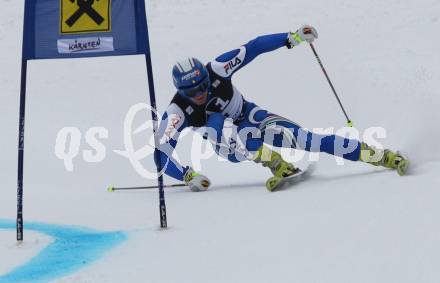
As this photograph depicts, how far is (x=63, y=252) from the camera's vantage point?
5.86 metres

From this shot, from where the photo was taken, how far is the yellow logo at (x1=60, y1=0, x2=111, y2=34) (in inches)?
240

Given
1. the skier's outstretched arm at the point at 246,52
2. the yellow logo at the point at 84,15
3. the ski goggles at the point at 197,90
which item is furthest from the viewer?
the skier's outstretched arm at the point at 246,52

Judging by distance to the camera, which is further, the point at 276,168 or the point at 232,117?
the point at 232,117

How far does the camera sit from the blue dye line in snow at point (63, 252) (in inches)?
203

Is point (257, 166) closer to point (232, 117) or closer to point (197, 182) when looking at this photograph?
point (197, 182)

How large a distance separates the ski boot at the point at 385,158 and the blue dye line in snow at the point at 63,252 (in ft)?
8.78

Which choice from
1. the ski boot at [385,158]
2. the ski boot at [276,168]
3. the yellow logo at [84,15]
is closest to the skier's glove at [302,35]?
the ski boot at [276,168]

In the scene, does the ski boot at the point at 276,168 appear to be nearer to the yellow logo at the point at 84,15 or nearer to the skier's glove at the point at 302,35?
the skier's glove at the point at 302,35

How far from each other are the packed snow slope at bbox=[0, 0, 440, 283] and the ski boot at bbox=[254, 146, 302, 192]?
164 mm

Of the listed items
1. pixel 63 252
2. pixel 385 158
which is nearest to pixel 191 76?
pixel 385 158

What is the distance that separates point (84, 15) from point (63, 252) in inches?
77.8

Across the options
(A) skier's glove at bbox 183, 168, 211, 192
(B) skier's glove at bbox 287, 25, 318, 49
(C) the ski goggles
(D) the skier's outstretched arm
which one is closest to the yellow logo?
(C) the ski goggles

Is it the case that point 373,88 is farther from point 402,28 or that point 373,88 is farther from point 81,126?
point 81,126

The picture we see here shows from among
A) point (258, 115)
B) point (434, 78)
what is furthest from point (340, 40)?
point (258, 115)
